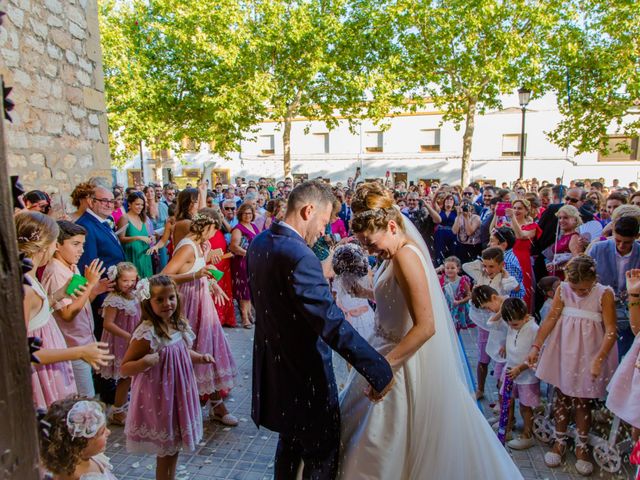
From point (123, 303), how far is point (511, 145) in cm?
2832

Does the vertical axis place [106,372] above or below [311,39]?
below

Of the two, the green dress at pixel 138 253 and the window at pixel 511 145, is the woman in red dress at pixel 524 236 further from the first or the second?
the window at pixel 511 145

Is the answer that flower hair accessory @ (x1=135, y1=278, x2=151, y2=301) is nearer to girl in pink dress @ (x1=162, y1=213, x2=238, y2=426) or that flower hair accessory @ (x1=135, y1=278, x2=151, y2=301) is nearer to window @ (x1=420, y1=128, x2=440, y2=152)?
girl in pink dress @ (x1=162, y1=213, x2=238, y2=426)

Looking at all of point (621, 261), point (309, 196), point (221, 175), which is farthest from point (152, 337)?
point (221, 175)

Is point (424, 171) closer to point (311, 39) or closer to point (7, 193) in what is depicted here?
point (311, 39)

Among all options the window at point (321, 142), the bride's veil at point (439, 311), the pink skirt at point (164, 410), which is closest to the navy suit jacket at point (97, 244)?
the pink skirt at point (164, 410)

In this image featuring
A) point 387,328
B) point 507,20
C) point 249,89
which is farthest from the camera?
point 249,89

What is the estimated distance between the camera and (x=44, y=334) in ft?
9.69

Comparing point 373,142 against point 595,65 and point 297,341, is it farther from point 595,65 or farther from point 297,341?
point 297,341

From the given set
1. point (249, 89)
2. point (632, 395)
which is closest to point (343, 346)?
point (632, 395)

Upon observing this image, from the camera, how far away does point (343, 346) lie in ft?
7.52

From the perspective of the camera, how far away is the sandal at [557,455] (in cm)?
344

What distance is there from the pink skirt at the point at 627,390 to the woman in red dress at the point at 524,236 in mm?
2781

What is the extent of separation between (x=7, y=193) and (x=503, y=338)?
4223 millimetres
